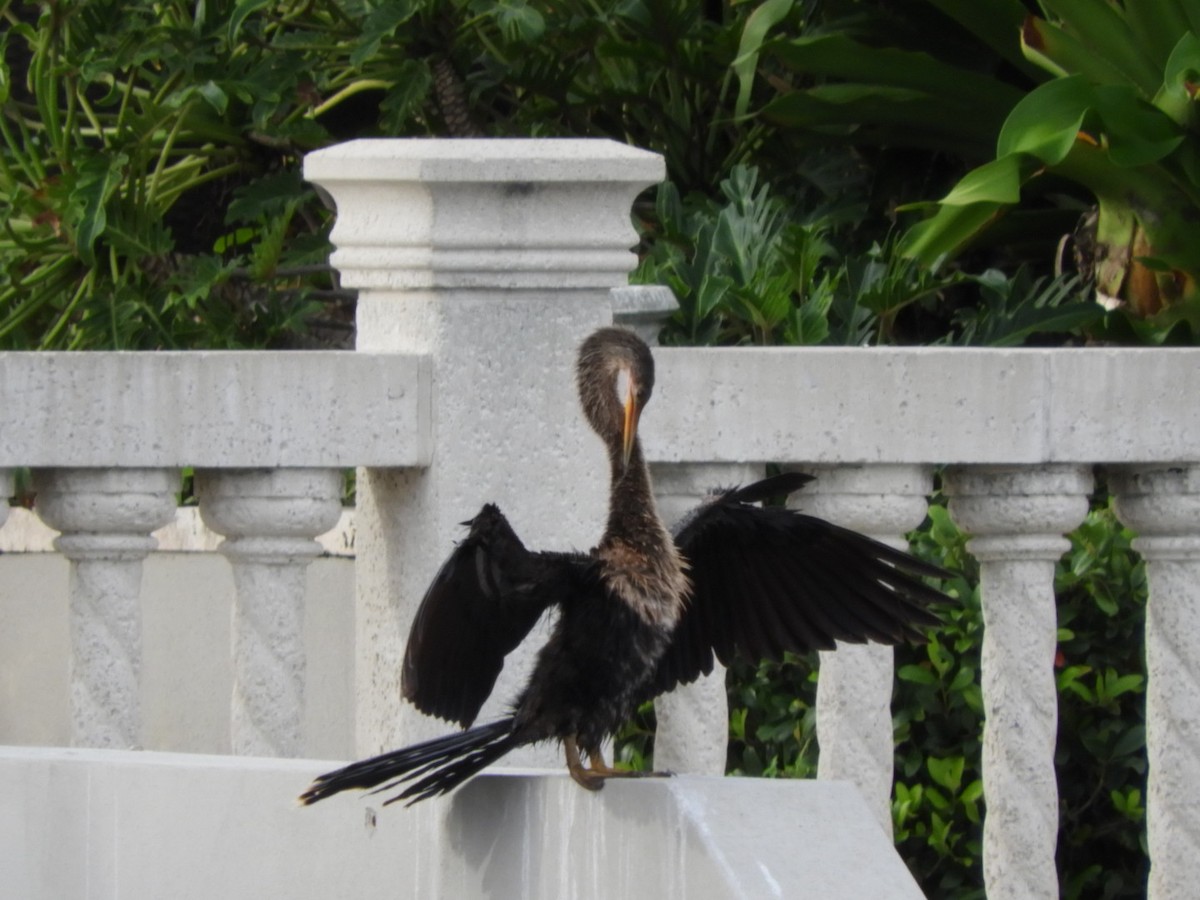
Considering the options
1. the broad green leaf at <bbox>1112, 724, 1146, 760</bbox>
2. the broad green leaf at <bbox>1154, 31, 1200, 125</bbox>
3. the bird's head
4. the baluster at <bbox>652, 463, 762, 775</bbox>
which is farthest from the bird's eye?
the broad green leaf at <bbox>1154, 31, 1200, 125</bbox>

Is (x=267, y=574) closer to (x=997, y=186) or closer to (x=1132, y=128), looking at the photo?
(x=997, y=186)

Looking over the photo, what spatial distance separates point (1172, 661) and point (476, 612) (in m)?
1.24

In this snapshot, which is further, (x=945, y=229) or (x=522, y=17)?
(x=522, y=17)

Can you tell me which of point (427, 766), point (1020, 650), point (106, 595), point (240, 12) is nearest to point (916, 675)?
point (1020, 650)

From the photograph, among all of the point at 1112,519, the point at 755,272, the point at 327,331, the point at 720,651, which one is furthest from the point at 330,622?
the point at 720,651

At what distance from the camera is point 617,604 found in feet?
7.59

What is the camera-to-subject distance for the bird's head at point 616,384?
7.73ft

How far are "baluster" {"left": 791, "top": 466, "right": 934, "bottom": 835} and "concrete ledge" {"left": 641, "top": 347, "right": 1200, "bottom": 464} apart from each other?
0.05 meters

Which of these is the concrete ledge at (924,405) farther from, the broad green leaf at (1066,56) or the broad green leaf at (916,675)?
the broad green leaf at (1066,56)

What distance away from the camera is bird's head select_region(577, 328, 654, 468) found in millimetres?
2355

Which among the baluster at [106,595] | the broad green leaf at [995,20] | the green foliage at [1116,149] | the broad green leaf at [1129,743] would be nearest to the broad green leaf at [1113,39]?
the green foliage at [1116,149]

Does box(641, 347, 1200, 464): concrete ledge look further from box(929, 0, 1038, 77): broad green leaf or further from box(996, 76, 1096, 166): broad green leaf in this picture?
box(929, 0, 1038, 77): broad green leaf

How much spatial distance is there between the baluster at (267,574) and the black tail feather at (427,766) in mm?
631

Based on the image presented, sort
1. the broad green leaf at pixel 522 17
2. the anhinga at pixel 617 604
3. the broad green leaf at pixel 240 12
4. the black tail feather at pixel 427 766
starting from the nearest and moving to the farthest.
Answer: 1. the black tail feather at pixel 427 766
2. the anhinga at pixel 617 604
3. the broad green leaf at pixel 240 12
4. the broad green leaf at pixel 522 17
